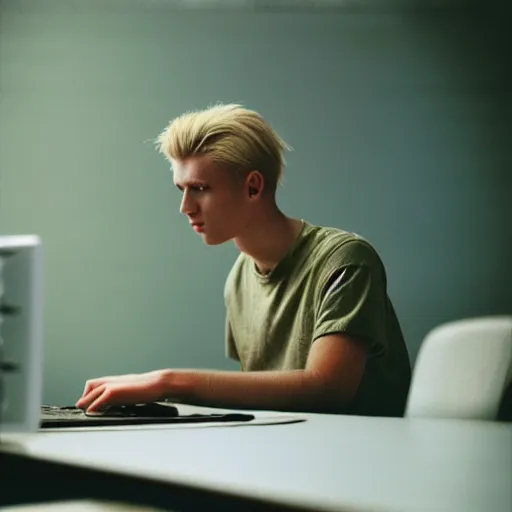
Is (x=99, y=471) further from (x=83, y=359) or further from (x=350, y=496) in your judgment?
(x=83, y=359)

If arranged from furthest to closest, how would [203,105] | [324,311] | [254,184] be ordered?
[203,105] < [254,184] < [324,311]

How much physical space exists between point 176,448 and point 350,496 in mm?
236

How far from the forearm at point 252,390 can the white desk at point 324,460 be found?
256 millimetres

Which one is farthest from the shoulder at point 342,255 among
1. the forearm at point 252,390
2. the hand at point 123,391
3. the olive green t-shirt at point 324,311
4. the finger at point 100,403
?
the finger at point 100,403

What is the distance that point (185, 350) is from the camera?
1.78 meters

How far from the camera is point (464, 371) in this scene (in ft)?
4.21

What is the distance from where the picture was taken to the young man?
1.32m

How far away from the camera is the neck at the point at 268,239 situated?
1.59 m

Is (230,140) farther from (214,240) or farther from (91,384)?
(91,384)

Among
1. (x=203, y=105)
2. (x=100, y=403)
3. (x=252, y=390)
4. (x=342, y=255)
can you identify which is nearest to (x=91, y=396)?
(x=100, y=403)

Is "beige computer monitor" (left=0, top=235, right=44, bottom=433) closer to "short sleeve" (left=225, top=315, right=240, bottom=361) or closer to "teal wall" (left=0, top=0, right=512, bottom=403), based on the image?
"teal wall" (left=0, top=0, right=512, bottom=403)

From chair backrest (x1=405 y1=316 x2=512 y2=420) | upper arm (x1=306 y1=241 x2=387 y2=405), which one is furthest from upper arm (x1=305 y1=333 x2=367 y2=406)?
chair backrest (x1=405 y1=316 x2=512 y2=420)

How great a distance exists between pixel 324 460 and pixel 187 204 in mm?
1134

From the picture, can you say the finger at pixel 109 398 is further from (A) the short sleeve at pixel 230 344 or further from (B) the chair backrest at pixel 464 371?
(A) the short sleeve at pixel 230 344
